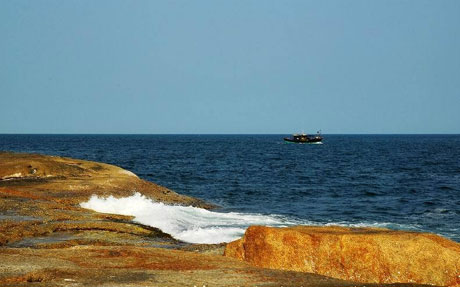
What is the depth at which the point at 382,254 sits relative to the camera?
12461 mm

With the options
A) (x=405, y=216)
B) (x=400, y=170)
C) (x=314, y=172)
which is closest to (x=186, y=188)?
(x=405, y=216)

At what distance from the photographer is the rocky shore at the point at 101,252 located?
10219 millimetres

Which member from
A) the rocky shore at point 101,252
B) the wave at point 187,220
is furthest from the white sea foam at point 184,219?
the rocky shore at point 101,252

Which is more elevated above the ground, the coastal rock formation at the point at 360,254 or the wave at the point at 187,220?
the coastal rock formation at the point at 360,254

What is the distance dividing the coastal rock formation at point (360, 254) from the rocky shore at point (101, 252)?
0.16 feet

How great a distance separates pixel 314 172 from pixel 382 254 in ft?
203

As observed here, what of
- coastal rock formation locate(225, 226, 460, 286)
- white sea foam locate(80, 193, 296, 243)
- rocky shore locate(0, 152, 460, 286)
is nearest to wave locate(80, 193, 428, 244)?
white sea foam locate(80, 193, 296, 243)

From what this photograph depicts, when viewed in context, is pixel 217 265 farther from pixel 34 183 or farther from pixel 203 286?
pixel 34 183

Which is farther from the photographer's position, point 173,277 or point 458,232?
point 458,232

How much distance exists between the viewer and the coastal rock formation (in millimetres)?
12289

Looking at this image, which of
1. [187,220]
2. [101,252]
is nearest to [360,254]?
[101,252]

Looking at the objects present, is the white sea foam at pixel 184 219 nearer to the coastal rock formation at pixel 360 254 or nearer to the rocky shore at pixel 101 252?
the rocky shore at pixel 101 252

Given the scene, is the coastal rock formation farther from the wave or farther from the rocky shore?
the wave

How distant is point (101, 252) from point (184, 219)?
552 inches
